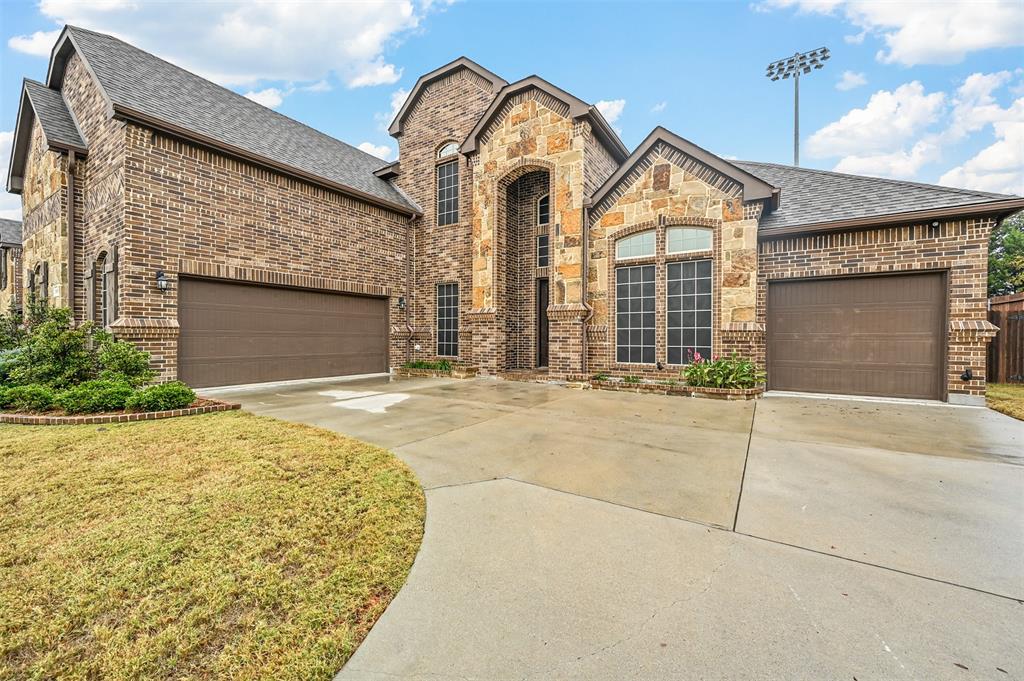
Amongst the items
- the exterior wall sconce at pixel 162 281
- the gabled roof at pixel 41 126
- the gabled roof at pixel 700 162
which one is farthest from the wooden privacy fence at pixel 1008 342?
the gabled roof at pixel 41 126

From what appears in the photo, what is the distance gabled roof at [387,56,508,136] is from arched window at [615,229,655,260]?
21.9 ft

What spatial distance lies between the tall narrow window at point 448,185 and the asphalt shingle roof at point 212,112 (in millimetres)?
981

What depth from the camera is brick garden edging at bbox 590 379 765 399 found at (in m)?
8.17

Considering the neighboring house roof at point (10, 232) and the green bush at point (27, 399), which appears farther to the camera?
the neighboring house roof at point (10, 232)

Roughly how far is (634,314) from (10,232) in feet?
85.7

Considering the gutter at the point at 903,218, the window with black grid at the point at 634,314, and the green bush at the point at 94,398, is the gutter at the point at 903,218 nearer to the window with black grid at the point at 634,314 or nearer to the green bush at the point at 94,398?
the window with black grid at the point at 634,314

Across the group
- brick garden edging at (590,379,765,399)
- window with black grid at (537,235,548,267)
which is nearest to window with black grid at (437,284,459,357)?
window with black grid at (537,235,548,267)

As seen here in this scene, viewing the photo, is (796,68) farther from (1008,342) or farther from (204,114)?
(204,114)

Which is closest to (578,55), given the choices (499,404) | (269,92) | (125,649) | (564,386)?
(564,386)

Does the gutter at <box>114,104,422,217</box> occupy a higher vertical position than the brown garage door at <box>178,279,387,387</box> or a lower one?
higher

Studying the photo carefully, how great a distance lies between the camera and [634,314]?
10203mm

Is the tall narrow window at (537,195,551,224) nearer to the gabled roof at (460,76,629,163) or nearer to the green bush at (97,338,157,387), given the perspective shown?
the gabled roof at (460,76,629,163)

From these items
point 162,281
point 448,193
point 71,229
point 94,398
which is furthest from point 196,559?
point 448,193

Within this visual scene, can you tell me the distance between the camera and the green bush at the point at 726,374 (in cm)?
834
